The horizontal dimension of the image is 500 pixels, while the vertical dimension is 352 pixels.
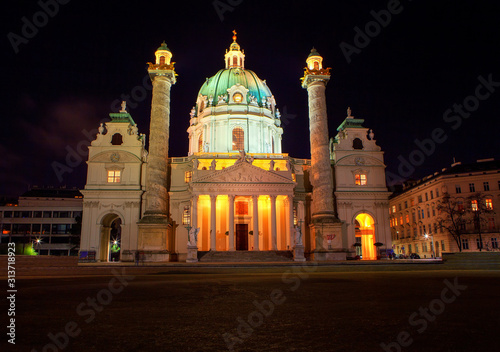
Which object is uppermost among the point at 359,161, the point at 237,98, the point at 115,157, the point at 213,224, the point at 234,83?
the point at 234,83

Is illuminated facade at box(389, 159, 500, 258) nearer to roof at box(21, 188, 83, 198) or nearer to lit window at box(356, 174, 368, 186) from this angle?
lit window at box(356, 174, 368, 186)

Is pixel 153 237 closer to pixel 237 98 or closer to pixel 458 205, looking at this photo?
pixel 237 98

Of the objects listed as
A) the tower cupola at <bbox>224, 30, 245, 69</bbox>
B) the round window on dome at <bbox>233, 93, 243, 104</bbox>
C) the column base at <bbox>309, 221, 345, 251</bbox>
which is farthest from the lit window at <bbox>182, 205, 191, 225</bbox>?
the tower cupola at <bbox>224, 30, 245, 69</bbox>

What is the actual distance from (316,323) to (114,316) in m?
3.36

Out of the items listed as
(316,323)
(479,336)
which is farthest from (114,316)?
(479,336)

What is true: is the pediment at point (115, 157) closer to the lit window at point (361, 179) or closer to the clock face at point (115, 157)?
the clock face at point (115, 157)

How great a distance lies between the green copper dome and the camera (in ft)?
220

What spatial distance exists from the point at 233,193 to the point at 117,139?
20188 mm

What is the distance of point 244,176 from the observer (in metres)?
47.8

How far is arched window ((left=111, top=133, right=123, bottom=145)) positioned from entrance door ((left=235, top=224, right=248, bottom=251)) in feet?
69.4

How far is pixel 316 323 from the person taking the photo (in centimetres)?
548

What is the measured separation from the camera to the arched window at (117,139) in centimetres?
5409

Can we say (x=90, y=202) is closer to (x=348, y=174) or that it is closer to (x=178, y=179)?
(x=178, y=179)

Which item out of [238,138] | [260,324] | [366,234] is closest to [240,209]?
[238,138]
